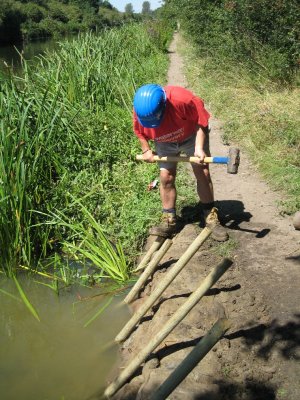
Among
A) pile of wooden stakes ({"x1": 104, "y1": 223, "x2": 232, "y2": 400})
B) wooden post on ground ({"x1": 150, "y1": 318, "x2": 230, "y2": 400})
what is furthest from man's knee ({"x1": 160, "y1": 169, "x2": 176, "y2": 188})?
wooden post on ground ({"x1": 150, "y1": 318, "x2": 230, "y2": 400})

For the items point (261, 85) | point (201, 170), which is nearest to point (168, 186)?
point (201, 170)

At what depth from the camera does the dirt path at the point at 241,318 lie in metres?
2.42

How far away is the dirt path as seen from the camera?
2.42 meters

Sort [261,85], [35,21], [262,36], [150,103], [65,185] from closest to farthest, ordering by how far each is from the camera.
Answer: [150,103] → [65,185] → [261,85] → [262,36] → [35,21]

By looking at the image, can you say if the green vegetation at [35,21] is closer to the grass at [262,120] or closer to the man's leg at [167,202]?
the grass at [262,120]

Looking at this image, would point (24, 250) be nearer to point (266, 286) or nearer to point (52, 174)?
point (52, 174)

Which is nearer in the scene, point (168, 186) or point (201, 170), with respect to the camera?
point (201, 170)

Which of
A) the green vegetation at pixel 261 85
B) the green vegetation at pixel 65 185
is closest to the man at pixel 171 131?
the green vegetation at pixel 65 185

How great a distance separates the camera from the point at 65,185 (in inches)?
182

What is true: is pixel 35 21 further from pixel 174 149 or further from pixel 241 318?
pixel 241 318

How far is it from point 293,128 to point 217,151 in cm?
104

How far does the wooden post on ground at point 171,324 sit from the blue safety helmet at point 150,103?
130 centimetres

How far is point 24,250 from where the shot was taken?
407cm

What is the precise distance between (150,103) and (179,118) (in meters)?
0.43
